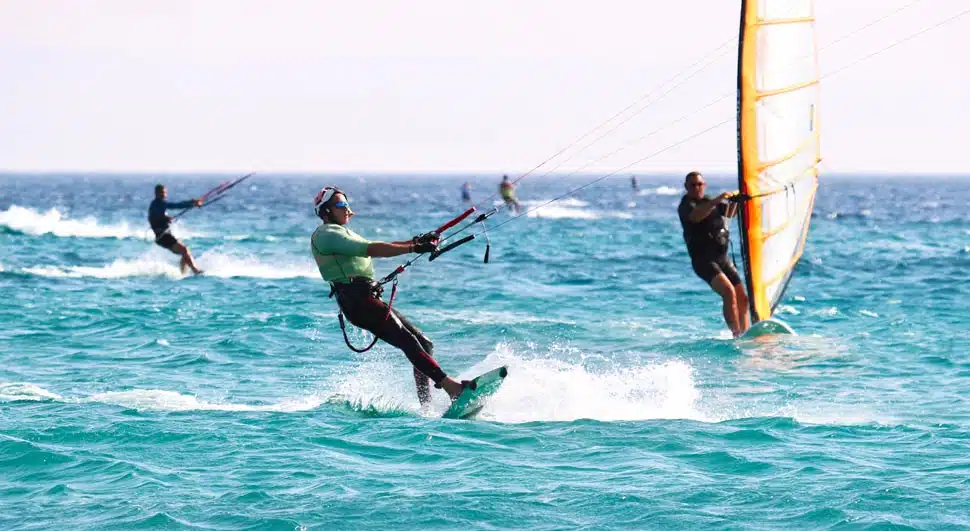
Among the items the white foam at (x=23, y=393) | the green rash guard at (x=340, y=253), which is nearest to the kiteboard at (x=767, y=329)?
the green rash guard at (x=340, y=253)

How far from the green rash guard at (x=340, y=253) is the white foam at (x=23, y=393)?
321 centimetres

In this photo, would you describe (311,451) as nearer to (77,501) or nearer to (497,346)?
(77,501)

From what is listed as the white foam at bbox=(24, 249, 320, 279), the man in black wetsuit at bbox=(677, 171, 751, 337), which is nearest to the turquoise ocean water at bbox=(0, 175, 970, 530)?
the man in black wetsuit at bbox=(677, 171, 751, 337)

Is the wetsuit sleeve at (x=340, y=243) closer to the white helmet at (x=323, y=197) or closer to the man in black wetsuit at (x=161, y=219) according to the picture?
the white helmet at (x=323, y=197)

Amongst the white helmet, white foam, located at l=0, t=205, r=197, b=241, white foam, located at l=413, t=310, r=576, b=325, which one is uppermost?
the white helmet

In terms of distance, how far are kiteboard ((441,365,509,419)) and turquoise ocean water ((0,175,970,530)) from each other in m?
0.14

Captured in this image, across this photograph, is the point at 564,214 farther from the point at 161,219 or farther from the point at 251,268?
the point at 161,219

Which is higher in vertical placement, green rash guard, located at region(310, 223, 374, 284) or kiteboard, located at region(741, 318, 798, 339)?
green rash guard, located at region(310, 223, 374, 284)

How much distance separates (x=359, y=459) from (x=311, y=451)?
0.43 m

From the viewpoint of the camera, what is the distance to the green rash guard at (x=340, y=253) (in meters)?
9.76

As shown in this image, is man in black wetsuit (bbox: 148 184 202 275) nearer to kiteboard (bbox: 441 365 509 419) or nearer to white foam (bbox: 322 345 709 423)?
white foam (bbox: 322 345 709 423)

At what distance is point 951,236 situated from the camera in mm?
42688

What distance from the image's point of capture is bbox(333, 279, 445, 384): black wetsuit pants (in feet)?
33.4

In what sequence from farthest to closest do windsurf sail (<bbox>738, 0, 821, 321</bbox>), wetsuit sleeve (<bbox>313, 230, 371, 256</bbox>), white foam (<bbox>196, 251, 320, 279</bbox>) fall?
white foam (<bbox>196, 251, 320, 279</bbox>), windsurf sail (<bbox>738, 0, 821, 321</bbox>), wetsuit sleeve (<bbox>313, 230, 371, 256</bbox>)
